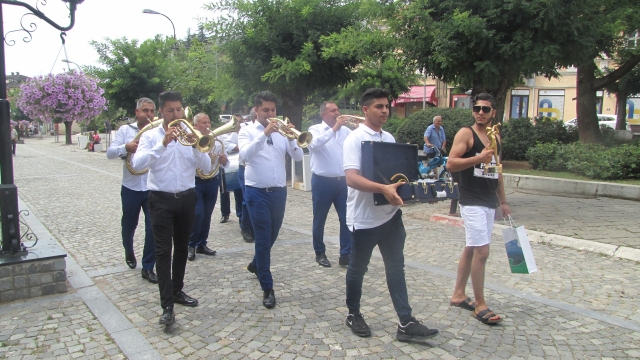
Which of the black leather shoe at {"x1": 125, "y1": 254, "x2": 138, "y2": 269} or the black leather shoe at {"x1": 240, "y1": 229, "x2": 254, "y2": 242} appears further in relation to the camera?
the black leather shoe at {"x1": 240, "y1": 229, "x2": 254, "y2": 242}

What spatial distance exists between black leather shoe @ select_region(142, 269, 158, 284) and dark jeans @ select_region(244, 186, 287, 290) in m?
1.30

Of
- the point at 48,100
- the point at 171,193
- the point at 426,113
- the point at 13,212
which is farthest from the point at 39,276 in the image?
the point at 48,100

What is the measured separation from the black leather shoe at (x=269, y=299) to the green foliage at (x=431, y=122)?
1040cm

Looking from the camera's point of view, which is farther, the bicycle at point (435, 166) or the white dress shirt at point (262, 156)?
the bicycle at point (435, 166)

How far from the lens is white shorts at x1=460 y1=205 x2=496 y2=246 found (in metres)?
4.14

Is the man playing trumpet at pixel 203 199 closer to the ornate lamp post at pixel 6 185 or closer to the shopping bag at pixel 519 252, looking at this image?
the ornate lamp post at pixel 6 185

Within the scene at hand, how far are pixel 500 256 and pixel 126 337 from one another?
14.8 feet

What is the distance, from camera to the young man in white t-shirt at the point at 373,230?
12.2 ft

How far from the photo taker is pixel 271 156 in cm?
488

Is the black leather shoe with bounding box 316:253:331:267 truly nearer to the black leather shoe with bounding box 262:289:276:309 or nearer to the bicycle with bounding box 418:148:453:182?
the black leather shoe with bounding box 262:289:276:309

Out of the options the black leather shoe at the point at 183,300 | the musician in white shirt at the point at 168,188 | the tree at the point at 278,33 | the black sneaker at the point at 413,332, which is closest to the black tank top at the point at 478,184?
the black sneaker at the point at 413,332

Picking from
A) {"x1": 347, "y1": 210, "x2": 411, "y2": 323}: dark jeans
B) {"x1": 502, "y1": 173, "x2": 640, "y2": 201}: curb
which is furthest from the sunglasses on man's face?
{"x1": 502, "y1": 173, "x2": 640, "y2": 201}: curb

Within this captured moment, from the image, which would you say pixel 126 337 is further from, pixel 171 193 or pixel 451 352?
pixel 451 352

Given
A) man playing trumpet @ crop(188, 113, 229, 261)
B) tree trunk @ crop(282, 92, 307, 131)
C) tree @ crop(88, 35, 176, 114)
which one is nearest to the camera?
man playing trumpet @ crop(188, 113, 229, 261)
